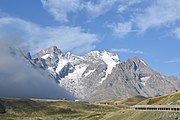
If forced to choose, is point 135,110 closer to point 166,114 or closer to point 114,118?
point 114,118

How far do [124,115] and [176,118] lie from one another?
4246 cm

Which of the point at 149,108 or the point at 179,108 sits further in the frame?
the point at 149,108

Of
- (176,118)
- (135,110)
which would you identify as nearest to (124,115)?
(135,110)

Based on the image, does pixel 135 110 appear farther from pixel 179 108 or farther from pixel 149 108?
pixel 179 108

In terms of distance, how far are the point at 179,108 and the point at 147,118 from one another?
13721mm

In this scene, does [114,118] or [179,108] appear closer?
[179,108]

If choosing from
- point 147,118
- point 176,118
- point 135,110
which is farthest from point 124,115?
point 176,118

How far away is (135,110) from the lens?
187125 millimetres

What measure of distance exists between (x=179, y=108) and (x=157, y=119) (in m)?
11.0

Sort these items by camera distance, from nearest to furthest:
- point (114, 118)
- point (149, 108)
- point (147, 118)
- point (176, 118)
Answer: point (176, 118) → point (147, 118) → point (149, 108) → point (114, 118)

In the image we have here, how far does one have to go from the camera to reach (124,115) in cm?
18712

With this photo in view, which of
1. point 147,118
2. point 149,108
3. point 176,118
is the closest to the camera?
point 176,118

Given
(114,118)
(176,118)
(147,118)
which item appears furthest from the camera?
(114,118)

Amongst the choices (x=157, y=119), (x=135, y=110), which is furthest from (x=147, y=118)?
(x=135, y=110)
